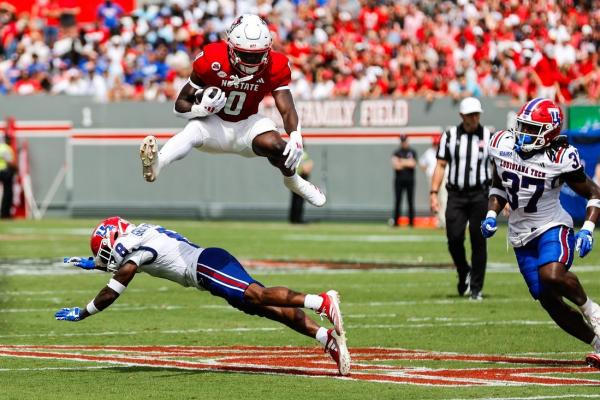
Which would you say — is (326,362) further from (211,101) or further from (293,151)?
(211,101)

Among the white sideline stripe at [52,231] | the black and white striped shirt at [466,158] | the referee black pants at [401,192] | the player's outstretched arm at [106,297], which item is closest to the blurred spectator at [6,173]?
the white sideline stripe at [52,231]

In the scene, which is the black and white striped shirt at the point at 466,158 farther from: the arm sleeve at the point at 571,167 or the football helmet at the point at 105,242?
the football helmet at the point at 105,242

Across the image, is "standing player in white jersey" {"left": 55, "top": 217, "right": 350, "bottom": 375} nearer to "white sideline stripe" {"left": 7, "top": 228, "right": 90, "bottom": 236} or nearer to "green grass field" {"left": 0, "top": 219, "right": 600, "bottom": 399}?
"green grass field" {"left": 0, "top": 219, "right": 600, "bottom": 399}

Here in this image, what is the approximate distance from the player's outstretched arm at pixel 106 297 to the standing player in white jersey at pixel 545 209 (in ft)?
8.03

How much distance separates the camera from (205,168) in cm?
3070

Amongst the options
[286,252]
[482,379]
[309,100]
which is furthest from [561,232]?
[309,100]

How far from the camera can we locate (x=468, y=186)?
14.1 m

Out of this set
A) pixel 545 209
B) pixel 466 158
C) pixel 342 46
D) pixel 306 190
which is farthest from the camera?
pixel 342 46

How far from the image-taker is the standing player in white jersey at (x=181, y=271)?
8859 mm

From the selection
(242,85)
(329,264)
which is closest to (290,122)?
(242,85)

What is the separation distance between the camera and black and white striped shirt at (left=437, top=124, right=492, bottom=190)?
551 inches

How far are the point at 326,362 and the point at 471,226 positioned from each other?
496cm

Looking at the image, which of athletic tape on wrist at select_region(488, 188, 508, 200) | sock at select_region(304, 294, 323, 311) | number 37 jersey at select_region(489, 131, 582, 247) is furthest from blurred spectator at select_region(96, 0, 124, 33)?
sock at select_region(304, 294, 323, 311)

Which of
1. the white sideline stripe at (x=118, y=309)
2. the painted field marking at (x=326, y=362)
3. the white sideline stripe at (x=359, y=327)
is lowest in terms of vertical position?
the white sideline stripe at (x=118, y=309)
